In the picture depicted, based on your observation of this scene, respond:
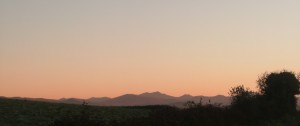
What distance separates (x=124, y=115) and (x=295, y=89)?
37.5 m

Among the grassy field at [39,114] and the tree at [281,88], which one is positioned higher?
the tree at [281,88]

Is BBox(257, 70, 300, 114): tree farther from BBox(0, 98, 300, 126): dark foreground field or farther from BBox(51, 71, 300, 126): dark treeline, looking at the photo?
BBox(0, 98, 300, 126): dark foreground field

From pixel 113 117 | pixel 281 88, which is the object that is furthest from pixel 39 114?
pixel 281 88

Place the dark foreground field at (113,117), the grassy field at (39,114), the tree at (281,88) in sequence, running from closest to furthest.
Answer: the dark foreground field at (113,117), the grassy field at (39,114), the tree at (281,88)

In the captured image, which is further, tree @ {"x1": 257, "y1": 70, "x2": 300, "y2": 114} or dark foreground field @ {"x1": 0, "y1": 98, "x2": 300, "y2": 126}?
tree @ {"x1": 257, "y1": 70, "x2": 300, "y2": 114}

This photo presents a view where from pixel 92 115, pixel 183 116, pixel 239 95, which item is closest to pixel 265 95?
pixel 239 95

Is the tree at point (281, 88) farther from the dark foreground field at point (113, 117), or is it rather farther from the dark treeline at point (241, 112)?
the dark foreground field at point (113, 117)

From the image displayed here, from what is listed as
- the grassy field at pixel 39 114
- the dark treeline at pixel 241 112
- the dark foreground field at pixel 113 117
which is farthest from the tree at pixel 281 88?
the grassy field at pixel 39 114

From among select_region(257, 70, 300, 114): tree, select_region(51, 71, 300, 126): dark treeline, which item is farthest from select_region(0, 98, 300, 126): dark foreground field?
select_region(257, 70, 300, 114): tree

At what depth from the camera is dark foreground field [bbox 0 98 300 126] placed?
132ft

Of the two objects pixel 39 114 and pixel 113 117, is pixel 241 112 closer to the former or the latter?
pixel 113 117

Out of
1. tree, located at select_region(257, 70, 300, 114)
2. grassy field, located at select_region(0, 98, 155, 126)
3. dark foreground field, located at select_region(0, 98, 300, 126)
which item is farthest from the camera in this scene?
tree, located at select_region(257, 70, 300, 114)

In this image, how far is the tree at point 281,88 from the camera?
7612cm

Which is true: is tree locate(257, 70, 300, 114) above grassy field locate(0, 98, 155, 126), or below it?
above
